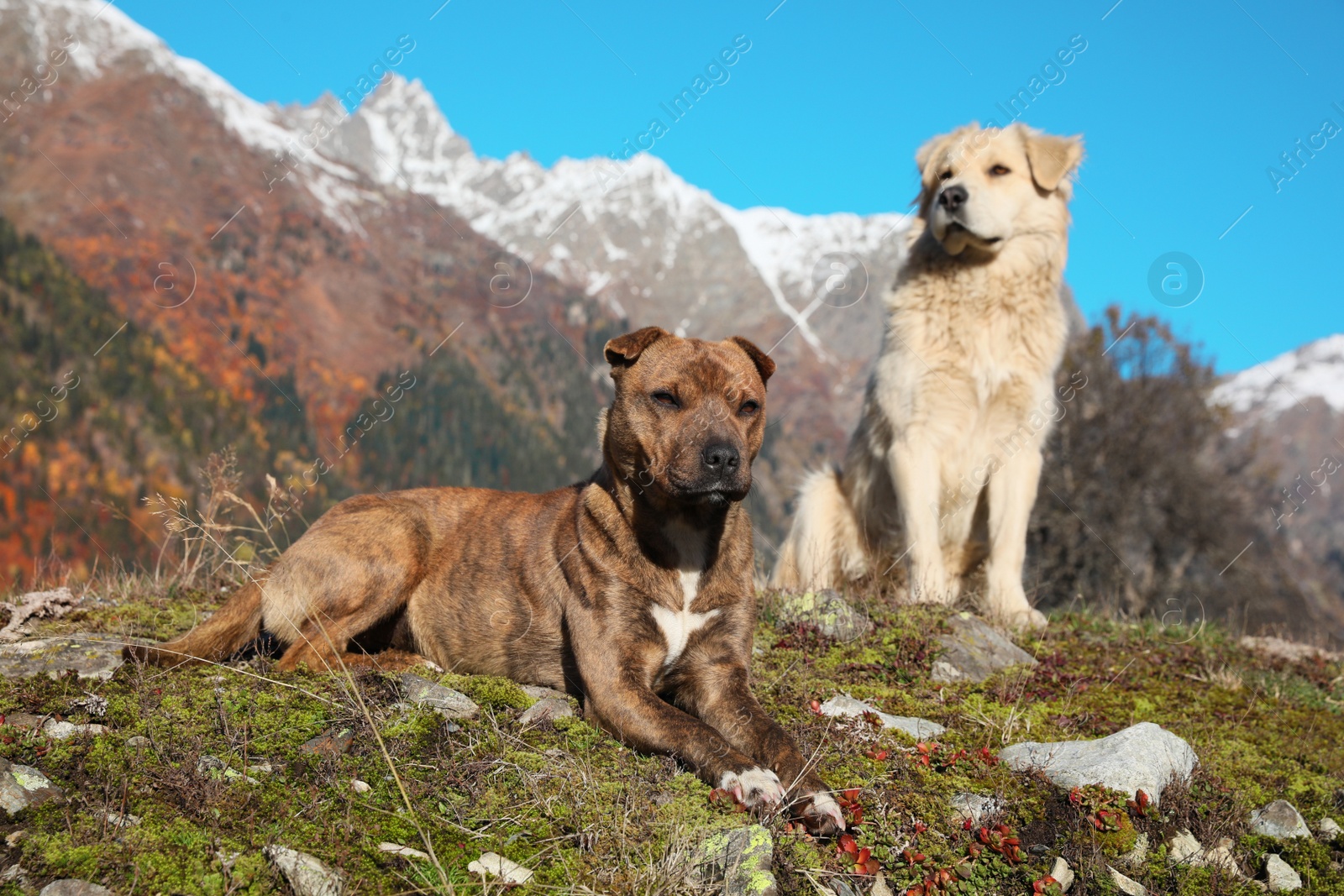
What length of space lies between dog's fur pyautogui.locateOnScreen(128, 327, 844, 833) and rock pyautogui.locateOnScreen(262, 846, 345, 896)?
1477 mm

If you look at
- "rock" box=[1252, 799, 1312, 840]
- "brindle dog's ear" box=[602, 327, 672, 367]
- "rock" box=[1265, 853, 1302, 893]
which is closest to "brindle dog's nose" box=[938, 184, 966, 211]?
"brindle dog's ear" box=[602, 327, 672, 367]

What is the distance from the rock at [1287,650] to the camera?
7633 mm

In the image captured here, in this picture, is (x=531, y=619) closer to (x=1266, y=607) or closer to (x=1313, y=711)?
(x=1313, y=711)

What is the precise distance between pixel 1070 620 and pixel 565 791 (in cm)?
562

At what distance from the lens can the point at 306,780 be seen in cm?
351

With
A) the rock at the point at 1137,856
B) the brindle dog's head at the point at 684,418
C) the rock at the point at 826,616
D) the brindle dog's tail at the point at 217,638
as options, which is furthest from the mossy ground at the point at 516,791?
the brindle dog's head at the point at 684,418

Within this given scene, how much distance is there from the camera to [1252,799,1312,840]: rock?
3996mm

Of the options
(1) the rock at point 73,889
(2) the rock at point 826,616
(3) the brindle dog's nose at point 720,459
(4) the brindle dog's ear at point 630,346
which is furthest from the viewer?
(2) the rock at point 826,616

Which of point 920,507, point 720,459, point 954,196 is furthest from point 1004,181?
point 720,459

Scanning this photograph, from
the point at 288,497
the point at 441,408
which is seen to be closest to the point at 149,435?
the point at 441,408

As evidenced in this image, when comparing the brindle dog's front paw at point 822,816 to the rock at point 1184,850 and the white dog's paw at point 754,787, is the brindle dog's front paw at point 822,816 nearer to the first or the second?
the white dog's paw at point 754,787

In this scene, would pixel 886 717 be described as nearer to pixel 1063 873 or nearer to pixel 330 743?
pixel 1063 873

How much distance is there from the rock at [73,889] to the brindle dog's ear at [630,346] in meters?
3.01

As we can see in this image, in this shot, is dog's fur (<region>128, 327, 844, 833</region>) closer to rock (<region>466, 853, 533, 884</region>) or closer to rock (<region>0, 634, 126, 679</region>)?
rock (<region>0, 634, 126, 679</region>)
